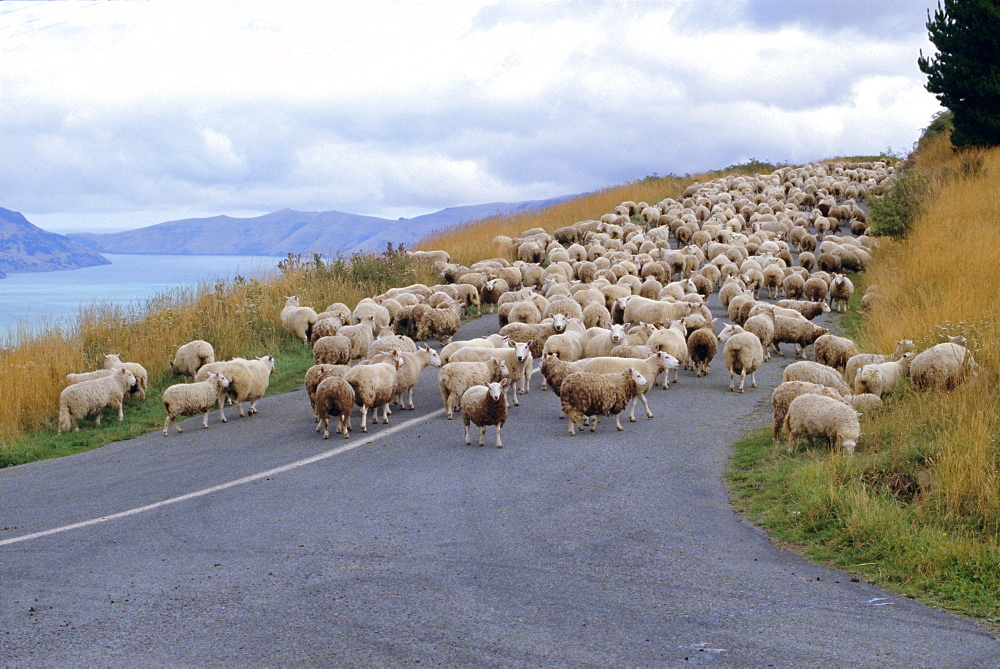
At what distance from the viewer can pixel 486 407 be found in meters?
11.1

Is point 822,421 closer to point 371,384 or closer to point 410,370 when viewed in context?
point 371,384

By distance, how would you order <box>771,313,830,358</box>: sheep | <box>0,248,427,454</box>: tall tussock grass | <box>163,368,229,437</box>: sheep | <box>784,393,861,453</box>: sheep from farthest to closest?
<box>771,313,830,358</box>: sheep → <box>0,248,427,454</box>: tall tussock grass → <box>163,368,229,437</box>: sheep → <box>784,393,861,453</box>: sheep

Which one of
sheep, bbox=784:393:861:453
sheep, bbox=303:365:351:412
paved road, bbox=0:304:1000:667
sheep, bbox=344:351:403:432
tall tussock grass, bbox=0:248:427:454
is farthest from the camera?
tall tussock grass, bbox=0:248:427:454

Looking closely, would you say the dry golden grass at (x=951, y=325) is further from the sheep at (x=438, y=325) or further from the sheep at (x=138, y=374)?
the sheep at (x=138, y=374)

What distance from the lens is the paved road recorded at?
18.9ft

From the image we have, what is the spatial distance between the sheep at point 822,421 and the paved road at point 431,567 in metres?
1.06

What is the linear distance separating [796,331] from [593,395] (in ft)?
20.4

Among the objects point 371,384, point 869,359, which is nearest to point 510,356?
point 371,384

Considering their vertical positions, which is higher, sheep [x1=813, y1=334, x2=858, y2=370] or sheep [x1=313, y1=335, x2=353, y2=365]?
sheep [x1=313, y1=335, x2=353, y2=365]

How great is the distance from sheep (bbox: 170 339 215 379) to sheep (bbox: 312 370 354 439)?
4.45 metres

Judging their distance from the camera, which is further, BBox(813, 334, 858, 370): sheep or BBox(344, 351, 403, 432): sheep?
BBox(813, 334, 858, 370): sheep

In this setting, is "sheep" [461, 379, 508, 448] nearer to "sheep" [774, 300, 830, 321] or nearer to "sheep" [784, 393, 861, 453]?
"sheep" [784, 393, 861, 453]

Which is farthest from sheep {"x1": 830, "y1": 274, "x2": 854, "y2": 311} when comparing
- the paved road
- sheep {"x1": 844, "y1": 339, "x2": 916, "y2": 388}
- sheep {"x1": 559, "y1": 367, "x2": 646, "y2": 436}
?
sheep {"x1": 559, "y1": 367, "x2": 646, "y2": 436}

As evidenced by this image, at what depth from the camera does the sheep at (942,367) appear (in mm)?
10883
